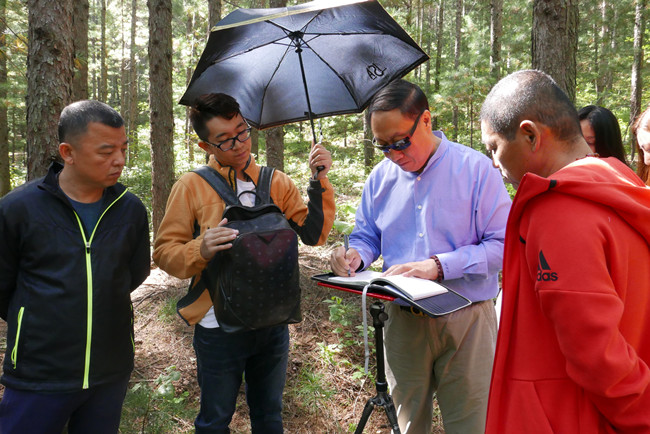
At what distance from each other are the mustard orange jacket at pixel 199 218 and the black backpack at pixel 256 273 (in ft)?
0.44

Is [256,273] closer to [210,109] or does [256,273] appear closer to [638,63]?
[210,109]

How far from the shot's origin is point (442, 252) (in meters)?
2.46

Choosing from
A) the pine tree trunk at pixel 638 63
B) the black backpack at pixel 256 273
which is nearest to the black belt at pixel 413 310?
the black backpack at pixel 256 273

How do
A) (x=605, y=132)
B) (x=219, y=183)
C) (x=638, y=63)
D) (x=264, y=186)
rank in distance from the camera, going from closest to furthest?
(x=219, y=183) < (x=264, y=186) < (x=605, y=132) < (x=638, y=63)

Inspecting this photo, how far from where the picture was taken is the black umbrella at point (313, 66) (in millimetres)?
2717

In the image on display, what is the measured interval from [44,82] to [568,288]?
11.3ft

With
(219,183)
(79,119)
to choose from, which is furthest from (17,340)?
(219,183)

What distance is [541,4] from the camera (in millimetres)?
4488

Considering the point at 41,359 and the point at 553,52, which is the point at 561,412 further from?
the point at 553,52

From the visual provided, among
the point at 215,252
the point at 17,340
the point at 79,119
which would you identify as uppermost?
the point at 79,119

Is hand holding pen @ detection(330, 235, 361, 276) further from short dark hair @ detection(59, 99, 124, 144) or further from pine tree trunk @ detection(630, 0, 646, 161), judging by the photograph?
pine tree trunk @ detection(630, 0, 646, 161)

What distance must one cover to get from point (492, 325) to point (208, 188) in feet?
5.76

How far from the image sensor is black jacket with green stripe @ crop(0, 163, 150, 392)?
2.07 m

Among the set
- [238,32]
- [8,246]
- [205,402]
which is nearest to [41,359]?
[8,246]
